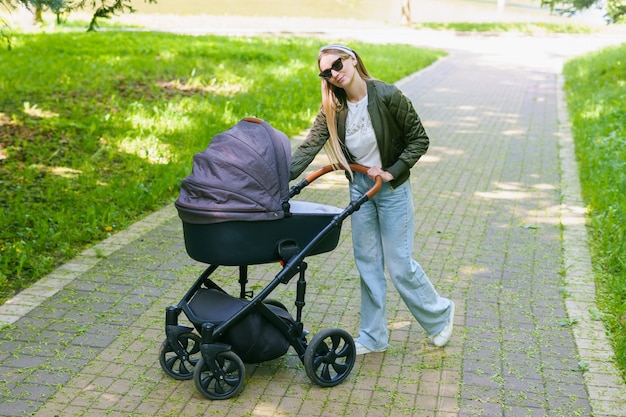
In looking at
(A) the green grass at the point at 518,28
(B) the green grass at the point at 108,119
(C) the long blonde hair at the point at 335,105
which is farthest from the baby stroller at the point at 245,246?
(A) the green grass at the point at 518,28

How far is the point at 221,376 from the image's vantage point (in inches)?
171

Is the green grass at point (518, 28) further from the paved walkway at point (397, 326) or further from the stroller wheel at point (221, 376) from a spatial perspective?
the stroller wheel at point (221, 376)

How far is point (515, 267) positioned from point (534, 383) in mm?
2181

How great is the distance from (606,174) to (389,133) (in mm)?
5592

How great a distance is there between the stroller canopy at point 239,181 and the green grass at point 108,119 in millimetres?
2286

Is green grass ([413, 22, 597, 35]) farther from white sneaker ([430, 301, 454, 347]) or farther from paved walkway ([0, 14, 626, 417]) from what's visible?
white sneaker ([430, 301, 454, 347])

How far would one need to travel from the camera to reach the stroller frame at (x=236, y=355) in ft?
14.2

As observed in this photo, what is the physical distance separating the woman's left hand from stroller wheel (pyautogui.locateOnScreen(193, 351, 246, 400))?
1199 mm

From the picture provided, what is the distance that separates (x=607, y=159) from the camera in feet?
33.3

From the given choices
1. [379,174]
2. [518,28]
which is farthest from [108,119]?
[518,28]

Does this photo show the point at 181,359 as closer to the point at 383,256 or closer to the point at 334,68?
the point at 383,256

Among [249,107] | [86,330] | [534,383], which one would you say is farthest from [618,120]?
[86,330]

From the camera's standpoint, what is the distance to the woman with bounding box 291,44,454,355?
4.51 m

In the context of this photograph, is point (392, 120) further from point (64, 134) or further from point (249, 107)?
point (249, 107)
